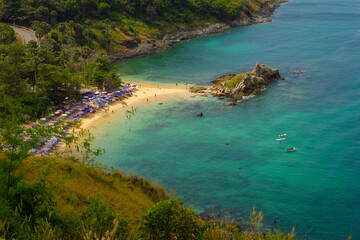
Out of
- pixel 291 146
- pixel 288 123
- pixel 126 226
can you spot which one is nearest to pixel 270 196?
pixel 291 146

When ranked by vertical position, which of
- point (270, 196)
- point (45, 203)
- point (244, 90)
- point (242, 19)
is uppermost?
point (242, 19)

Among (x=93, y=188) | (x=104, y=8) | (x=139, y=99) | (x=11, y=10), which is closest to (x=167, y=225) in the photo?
(x=93, y=188)

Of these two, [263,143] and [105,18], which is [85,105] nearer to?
[263,143]

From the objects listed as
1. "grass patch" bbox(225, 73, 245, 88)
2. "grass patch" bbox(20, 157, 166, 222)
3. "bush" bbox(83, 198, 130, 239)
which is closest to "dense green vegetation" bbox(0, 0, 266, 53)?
"grass patch" bbox(225, 73, 245, 88)

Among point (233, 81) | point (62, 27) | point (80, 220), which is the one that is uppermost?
point (62, 27)

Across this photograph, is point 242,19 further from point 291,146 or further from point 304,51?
point 291,146

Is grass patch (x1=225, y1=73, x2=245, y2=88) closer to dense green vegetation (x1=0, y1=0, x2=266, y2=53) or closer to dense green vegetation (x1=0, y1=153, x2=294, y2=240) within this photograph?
dense green vegetation (x1=0, y1=0, x2=266, y2=53)
